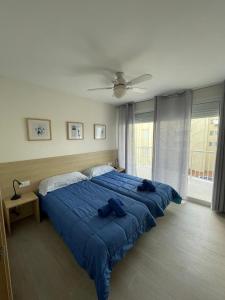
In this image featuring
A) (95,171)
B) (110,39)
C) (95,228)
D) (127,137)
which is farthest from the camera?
(127,137)

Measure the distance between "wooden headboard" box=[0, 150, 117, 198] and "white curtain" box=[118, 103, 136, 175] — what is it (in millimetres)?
908

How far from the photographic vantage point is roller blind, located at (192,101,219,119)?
2723 mm

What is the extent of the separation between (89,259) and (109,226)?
14.0 inches

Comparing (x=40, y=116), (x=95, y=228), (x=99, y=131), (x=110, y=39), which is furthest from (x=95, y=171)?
(x=110, y=39)

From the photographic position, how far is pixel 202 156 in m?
3.43

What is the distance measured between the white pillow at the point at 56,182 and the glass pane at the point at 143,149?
1.93m

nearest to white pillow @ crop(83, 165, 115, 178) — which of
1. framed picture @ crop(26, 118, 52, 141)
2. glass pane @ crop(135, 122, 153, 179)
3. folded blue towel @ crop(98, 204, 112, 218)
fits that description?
glass pane @ crop(135, 122, 153, 179)

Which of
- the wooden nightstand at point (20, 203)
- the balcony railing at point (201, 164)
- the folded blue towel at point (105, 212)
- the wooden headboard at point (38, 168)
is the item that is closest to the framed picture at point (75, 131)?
the wooden headboard at point (38, 168)

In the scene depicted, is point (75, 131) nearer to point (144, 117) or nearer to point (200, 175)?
point (144, 117)

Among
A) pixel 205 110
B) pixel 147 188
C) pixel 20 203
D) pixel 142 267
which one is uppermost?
pixel 205 110

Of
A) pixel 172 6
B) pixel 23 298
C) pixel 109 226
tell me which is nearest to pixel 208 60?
pixel 172 6

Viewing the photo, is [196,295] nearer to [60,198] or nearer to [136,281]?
[136,281]

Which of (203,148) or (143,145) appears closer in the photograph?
(203,148)

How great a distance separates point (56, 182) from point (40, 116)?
132 cm
